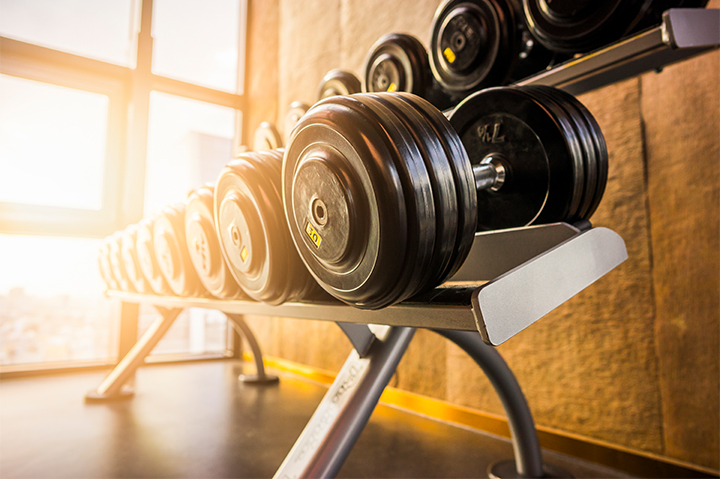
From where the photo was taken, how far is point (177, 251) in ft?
4.93

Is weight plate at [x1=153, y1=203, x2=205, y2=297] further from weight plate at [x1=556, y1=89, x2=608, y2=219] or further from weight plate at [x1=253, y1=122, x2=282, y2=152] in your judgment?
weight plate at [x1=556, y1=89, x2=608, y2=219]

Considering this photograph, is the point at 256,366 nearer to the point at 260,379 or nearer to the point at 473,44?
the point at 260,379

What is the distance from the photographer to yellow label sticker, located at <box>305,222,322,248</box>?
2.41 feet

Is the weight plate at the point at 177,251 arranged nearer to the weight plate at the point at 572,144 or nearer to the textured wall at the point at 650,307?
the weight plate at the point at 572,144

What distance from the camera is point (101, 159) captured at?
3.42 m

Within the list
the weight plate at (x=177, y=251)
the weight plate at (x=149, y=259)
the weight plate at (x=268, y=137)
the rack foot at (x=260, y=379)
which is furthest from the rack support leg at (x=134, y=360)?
the weight plate at (x=268, y=137)

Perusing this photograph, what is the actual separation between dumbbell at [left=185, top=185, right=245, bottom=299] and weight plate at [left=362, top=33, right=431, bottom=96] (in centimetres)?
67

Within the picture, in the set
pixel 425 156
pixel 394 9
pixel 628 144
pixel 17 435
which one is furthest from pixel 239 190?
pixel 394 9

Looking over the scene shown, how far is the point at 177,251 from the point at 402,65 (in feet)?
3.13

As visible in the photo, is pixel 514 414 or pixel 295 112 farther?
pixel 295 112

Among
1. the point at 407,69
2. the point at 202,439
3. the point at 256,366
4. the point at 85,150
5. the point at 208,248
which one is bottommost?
the point at 202,439

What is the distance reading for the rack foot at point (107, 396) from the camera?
7.59 feet

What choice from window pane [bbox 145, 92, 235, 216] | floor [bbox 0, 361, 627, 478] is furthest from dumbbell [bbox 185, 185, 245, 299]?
window pane [bbox 145, 92, 235, 216]

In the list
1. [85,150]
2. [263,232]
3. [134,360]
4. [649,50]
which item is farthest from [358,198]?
[85,150]
